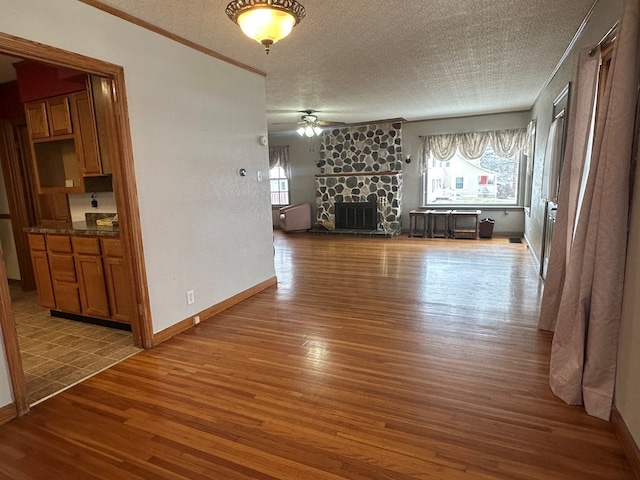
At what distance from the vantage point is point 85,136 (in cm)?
330

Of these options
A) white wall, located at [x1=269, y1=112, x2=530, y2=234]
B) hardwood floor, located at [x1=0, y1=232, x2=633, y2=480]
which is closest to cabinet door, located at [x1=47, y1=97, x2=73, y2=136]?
hardwood floor, located at [x1=0, y1=232, x2=633, y2=480]

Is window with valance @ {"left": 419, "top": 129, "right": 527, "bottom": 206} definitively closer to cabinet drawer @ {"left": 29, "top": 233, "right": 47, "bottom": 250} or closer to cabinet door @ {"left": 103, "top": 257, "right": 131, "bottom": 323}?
cabinet door @ {"left": 103, "top": 257, "right": 131, "bottom": 323}

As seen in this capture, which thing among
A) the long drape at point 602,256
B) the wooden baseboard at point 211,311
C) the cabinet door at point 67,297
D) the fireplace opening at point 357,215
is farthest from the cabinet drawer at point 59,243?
the fireplace opening at point 357,215

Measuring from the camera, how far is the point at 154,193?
2896mm

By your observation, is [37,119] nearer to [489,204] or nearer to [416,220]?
[416,220]

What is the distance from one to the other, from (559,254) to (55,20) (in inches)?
145

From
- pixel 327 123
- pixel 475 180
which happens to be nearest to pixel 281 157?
pixel 327 123

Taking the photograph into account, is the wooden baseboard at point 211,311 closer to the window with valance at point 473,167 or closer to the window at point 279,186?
the window with valance at point 473,167

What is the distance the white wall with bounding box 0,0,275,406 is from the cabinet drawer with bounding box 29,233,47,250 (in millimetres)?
1396

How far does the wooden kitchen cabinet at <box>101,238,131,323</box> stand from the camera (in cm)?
309

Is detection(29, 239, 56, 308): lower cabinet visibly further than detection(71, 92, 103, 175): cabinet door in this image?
Yes

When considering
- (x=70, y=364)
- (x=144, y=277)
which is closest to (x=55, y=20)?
(x=144, y=277)

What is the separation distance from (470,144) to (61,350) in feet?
25.0

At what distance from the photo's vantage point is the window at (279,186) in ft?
32.1
